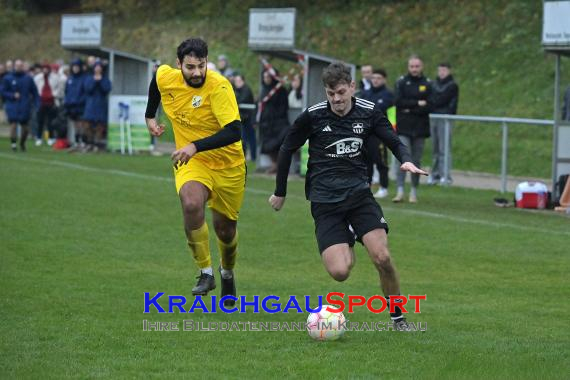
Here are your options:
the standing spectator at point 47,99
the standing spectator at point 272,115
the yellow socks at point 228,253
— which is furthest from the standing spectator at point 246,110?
the yellow socks at point 228,253

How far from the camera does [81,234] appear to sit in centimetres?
1461

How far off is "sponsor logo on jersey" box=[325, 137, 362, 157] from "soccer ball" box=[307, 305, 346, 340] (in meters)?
1.12

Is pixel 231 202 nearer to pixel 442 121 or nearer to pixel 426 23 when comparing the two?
pixel 442 121

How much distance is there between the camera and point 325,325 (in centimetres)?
840

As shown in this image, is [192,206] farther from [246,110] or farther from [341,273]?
[246,110]

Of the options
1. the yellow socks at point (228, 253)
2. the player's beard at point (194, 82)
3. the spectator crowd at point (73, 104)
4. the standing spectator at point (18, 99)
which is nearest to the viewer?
the player's beard at point (194, 82)

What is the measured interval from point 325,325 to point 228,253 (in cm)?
191

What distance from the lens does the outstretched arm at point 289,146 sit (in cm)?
886

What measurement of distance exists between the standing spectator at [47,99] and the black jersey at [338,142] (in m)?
23.1

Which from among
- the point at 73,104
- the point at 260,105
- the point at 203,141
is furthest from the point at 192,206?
the point at 73,104

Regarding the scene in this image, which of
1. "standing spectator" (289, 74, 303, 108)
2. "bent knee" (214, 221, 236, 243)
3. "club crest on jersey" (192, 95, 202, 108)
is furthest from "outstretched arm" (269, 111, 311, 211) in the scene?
"standing spectator" (289, 74, 303, 108)

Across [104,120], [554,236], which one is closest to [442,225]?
[554,236]

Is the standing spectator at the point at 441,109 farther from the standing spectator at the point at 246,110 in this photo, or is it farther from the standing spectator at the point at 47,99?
the standing spectator at the point at 47,99

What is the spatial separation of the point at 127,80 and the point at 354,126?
72.3 feet
